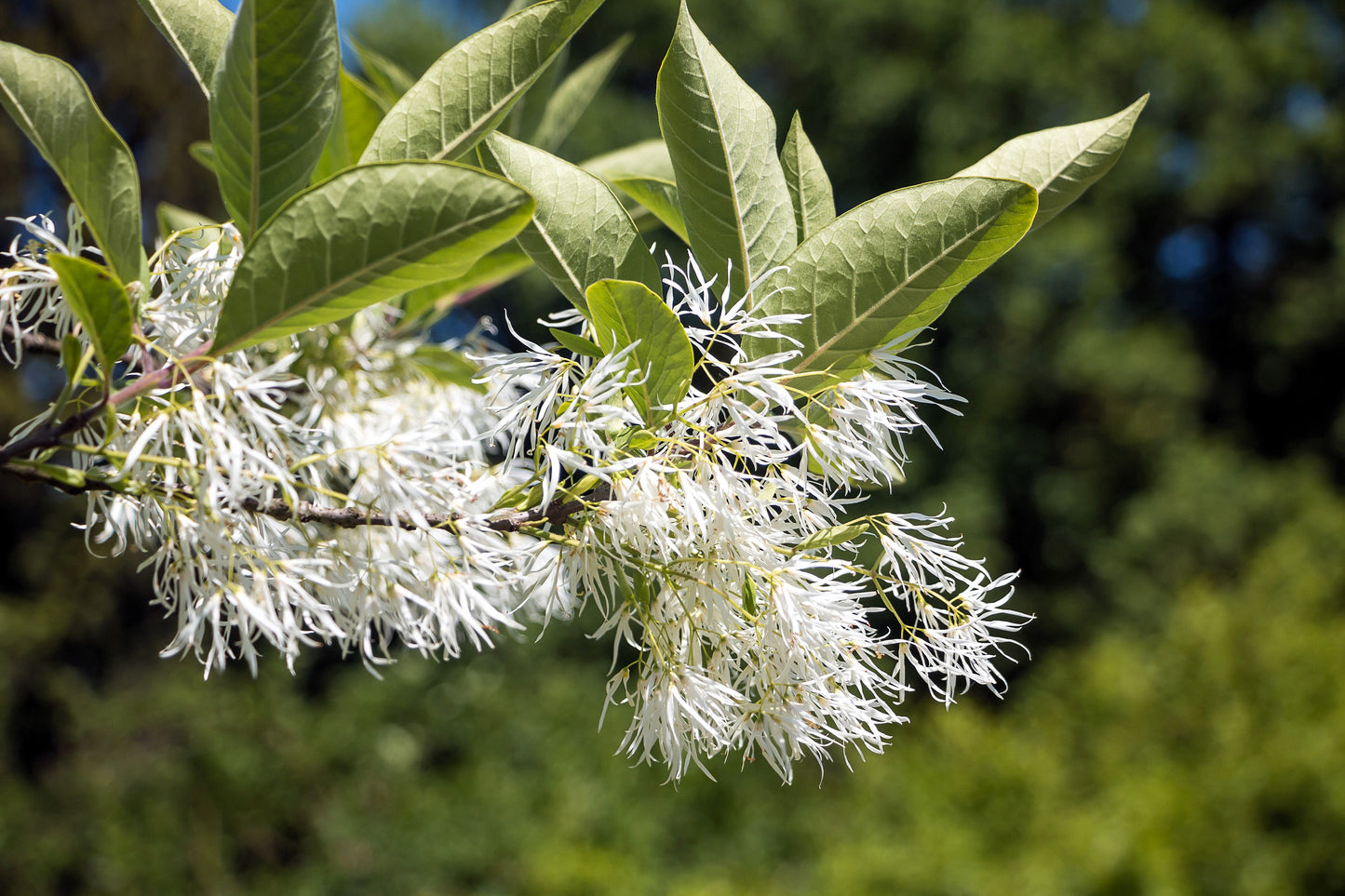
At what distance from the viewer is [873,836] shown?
139 inches

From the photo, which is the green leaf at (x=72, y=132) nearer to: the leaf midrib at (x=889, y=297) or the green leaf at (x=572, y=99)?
the leaf midrib at (x=889, y=297)

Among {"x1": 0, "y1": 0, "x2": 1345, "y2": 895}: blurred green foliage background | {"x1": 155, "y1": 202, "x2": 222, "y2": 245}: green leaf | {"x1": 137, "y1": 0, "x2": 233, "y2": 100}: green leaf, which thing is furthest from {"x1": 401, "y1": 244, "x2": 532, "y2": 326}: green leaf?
{"x1": 0, "y1": 0, "x2": 1345, "y2": 895}: blurred green foliage background

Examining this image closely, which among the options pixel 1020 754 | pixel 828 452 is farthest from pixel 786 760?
pixel 1020 754

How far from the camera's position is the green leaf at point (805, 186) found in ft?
1.98

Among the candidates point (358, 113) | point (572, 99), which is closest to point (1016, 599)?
point (572, 99)

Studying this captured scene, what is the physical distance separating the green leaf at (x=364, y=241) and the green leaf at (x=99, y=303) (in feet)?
Answer: 0.14

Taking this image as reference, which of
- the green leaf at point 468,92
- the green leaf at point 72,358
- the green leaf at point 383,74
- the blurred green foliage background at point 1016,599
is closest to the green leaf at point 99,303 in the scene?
the green leaf at point 72,358

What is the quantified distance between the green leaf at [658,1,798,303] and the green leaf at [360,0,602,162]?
0.06 metres

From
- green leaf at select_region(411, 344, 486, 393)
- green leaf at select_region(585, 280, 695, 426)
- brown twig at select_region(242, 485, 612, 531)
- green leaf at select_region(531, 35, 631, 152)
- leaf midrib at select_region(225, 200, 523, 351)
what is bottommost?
green leaf at select_region(411, 344, 486, 393)

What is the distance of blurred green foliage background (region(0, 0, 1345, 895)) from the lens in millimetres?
3475

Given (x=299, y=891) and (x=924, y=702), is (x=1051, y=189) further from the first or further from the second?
(x=924, y=702)

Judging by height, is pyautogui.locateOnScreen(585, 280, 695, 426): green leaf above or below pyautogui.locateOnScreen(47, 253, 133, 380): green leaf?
below

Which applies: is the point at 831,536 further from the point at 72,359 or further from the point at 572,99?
the point at 572,99

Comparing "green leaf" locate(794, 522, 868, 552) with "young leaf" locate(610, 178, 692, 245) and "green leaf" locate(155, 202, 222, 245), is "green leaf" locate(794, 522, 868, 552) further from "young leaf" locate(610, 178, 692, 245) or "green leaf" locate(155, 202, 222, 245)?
"green leaf" locate(155, 202, 222, 245)
